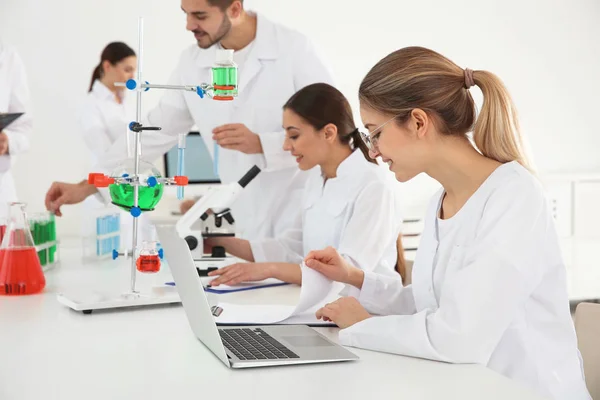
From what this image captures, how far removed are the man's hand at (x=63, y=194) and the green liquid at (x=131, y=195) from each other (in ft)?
2.93

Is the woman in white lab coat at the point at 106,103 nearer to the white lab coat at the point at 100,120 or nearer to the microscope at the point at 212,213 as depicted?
the white lab coat at the point at 100,120

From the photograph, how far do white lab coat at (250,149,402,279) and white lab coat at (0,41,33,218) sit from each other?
1625 mm

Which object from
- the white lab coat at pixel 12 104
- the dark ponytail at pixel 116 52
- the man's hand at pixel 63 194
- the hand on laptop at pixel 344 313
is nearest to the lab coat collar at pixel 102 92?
the dark ponytail at pixel 116 52

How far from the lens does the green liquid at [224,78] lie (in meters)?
1.78

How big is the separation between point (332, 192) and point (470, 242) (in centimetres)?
98

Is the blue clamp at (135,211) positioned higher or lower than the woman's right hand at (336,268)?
higher

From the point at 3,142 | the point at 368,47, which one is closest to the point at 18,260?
the point at 3,142

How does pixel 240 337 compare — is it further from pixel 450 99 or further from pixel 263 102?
pixel 263 102

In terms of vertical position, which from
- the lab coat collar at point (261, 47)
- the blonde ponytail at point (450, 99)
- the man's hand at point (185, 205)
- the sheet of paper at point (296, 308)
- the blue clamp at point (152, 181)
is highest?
the lab coat collar at point (261, 47)

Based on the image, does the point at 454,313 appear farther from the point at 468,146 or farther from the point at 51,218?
the point at 51,218

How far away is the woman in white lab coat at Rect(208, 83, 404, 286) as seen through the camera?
2.29 m

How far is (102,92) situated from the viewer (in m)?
4.36

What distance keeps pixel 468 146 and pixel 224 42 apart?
1619 mm

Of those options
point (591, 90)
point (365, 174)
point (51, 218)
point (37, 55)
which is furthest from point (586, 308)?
point (591, 90)
